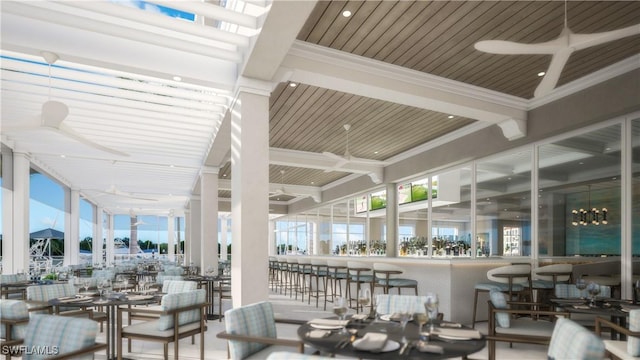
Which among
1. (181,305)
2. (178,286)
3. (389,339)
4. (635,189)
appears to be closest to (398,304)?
(389,339)

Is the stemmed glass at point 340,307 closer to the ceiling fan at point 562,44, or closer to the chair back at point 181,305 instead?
the chair back at point 181,305

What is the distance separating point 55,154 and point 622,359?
10750 mm

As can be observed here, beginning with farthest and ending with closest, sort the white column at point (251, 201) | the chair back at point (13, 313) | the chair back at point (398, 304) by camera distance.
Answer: the white column at point (251, 201) → the chair back at point (13, 313) → the chair back at point (398, 304)

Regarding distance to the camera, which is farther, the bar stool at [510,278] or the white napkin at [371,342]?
the bar stool at [510,278]

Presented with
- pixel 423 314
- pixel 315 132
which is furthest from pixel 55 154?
pixel 423 314

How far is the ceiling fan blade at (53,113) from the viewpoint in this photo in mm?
4828

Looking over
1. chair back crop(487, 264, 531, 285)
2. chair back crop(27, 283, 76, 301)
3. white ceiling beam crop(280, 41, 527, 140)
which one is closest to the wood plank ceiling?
white ceiling beam crop(280, 41, 527, 140)

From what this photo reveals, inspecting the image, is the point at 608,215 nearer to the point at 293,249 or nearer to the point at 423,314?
the point at 423,314

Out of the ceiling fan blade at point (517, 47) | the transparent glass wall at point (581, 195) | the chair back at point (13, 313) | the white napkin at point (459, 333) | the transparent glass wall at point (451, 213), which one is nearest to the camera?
the white napkin at point (459, 333)

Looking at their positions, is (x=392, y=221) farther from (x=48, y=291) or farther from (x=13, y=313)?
(x=13, y=313)

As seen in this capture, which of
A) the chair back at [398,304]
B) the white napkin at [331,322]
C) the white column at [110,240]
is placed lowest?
the white column at [110,240]

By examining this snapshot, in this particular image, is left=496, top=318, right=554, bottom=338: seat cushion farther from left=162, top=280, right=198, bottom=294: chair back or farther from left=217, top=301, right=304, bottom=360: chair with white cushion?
left=162, top=280, right=198, bottom=294: chair back

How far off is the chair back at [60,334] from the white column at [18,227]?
7.38 meters

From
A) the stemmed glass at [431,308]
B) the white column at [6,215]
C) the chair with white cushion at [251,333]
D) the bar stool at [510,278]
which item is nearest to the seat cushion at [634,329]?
the stemmed glass at [431,308]
